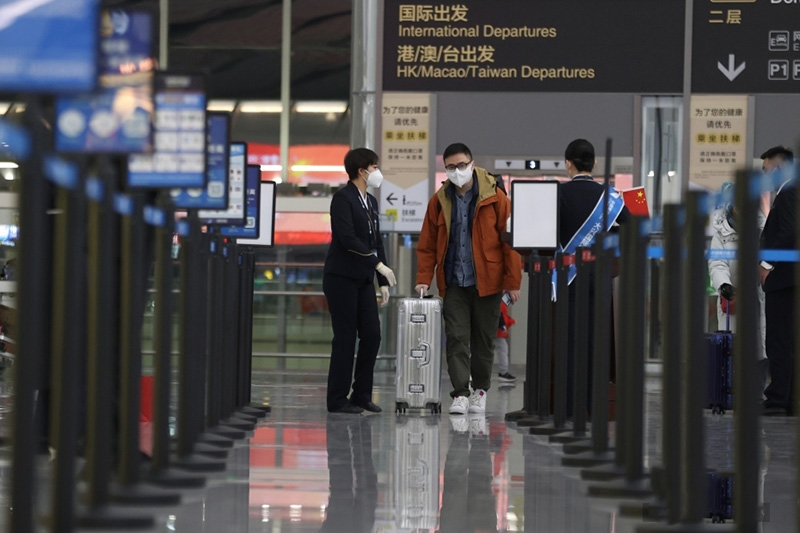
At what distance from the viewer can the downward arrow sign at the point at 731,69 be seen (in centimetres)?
1340

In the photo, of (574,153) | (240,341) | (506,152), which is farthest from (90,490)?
(506,152)

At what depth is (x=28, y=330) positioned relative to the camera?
10.5 ft

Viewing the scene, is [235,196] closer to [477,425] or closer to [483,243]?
[483,243]

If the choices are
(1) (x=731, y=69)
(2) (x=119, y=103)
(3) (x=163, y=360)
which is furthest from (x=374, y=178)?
(1) (x=731, y=69)

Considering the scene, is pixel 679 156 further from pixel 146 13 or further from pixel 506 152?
pixel 146 13

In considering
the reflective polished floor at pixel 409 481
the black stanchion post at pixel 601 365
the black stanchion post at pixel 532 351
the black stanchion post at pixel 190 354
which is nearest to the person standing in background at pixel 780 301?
the reflective polished floor at pixel 409 481

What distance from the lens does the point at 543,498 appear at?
5.03m

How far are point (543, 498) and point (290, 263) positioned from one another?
975cm

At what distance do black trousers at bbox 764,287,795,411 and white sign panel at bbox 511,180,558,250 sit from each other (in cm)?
179

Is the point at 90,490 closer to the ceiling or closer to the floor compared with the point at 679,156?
closer to the floor

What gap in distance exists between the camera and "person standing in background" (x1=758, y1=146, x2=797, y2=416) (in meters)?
8.93

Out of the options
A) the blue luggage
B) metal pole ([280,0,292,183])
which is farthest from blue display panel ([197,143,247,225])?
metal pole ([280,0,292,183])

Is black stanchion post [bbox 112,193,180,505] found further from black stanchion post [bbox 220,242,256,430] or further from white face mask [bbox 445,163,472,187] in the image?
white face mask [bbox 445,163,472,187]

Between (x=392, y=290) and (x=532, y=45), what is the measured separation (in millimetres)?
2705
